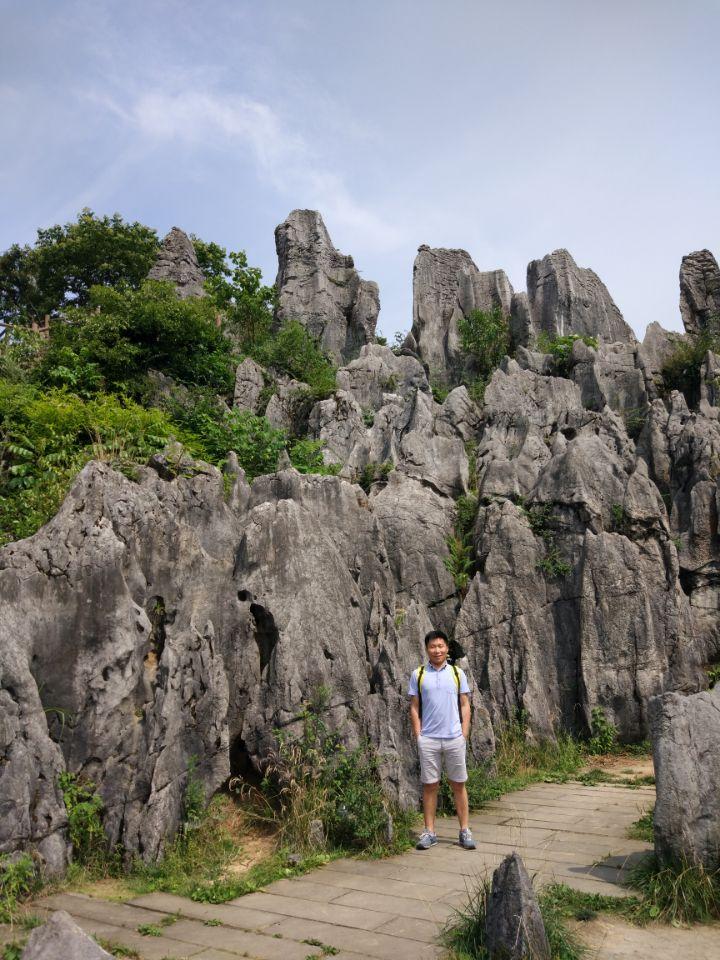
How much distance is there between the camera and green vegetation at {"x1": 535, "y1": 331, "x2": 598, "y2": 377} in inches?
883

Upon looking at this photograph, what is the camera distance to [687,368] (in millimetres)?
20812

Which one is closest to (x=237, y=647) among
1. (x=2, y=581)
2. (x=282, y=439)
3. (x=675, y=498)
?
(x=2, y=581)

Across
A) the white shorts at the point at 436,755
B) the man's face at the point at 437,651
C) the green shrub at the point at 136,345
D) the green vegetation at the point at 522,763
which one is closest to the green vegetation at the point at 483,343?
the green shrub at the point at 136,345

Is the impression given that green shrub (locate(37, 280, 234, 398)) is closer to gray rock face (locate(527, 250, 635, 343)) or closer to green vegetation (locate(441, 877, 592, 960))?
gray rock face (locate(527, 250, 635, 343))

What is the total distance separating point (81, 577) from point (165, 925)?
356 centimetres

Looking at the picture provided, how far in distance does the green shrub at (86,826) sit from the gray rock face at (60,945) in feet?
9.14

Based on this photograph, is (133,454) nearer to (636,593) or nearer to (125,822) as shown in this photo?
(125,822)

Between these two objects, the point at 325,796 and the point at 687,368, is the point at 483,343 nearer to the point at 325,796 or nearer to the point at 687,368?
the point at 687,368

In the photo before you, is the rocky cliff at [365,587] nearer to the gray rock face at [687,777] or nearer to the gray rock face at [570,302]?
the gray rock face at [687,777]

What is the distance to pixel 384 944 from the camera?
16.3 feet

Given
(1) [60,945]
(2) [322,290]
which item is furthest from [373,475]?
(2) [322,290]

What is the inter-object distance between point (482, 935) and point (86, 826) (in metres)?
3.88

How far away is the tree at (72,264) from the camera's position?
37.9m

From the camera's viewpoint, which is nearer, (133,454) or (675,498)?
(133,454)
